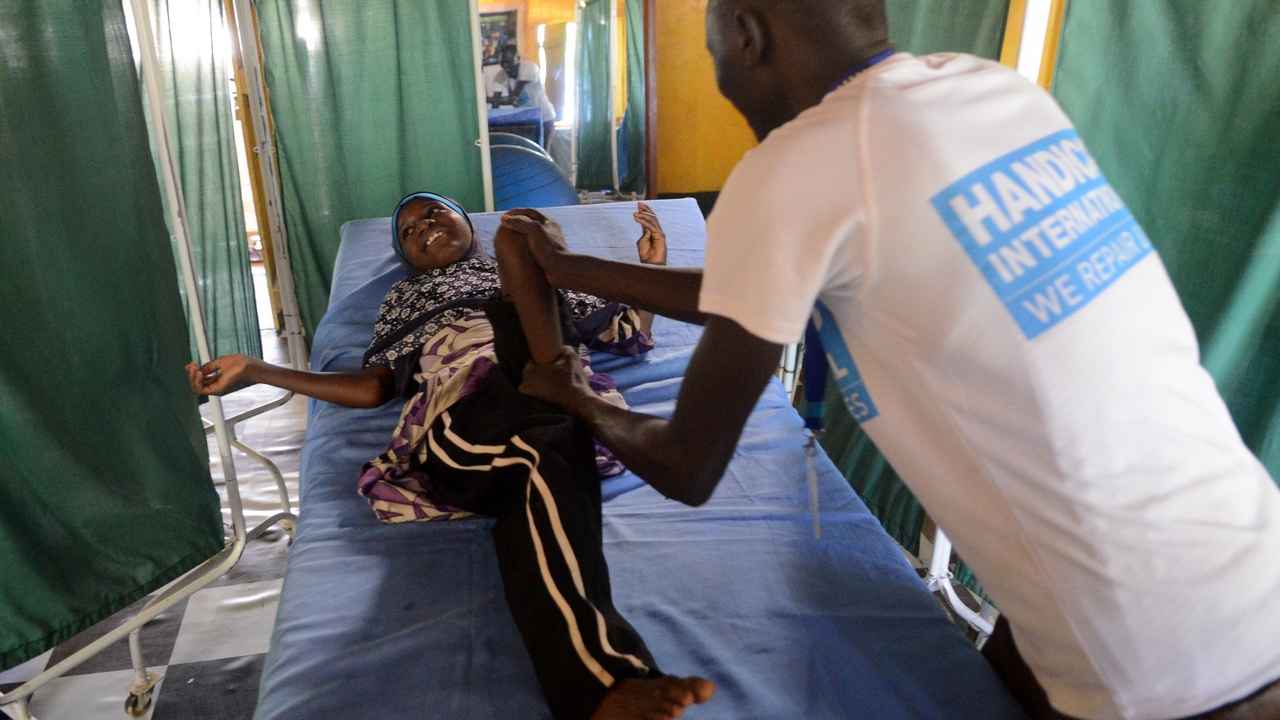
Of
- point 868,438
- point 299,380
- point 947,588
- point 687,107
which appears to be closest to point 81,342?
point 299,380

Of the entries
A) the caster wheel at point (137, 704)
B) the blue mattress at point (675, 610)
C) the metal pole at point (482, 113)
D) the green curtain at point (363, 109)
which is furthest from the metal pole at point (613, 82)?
the caster wheel at point (137, 704)

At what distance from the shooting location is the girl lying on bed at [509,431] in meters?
1.12

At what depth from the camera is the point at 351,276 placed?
8.70ft

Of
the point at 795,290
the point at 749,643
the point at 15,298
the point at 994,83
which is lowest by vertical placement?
the point at 749,643

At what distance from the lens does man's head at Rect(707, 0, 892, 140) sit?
877mm

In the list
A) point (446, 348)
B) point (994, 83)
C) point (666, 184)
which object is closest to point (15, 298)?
point (446, 348)

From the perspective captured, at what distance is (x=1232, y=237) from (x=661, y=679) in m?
1.18

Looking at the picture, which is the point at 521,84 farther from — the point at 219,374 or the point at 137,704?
the point at 137,704

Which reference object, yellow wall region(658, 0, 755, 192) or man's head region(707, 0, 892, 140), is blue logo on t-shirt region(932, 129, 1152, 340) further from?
yellow wall region(658, 0, 755, 192)

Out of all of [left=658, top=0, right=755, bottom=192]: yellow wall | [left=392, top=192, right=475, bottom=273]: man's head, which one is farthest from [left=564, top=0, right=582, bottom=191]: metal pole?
[left=392, top=192, right=475, bottom=273]: man's head

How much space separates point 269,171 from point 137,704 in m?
2.27

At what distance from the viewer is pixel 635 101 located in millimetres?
4906

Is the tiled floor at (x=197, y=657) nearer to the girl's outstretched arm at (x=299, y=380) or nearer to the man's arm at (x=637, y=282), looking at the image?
the girl's outstretched arm at (x=299, y=380)

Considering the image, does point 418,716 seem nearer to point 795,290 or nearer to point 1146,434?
point 795,290
